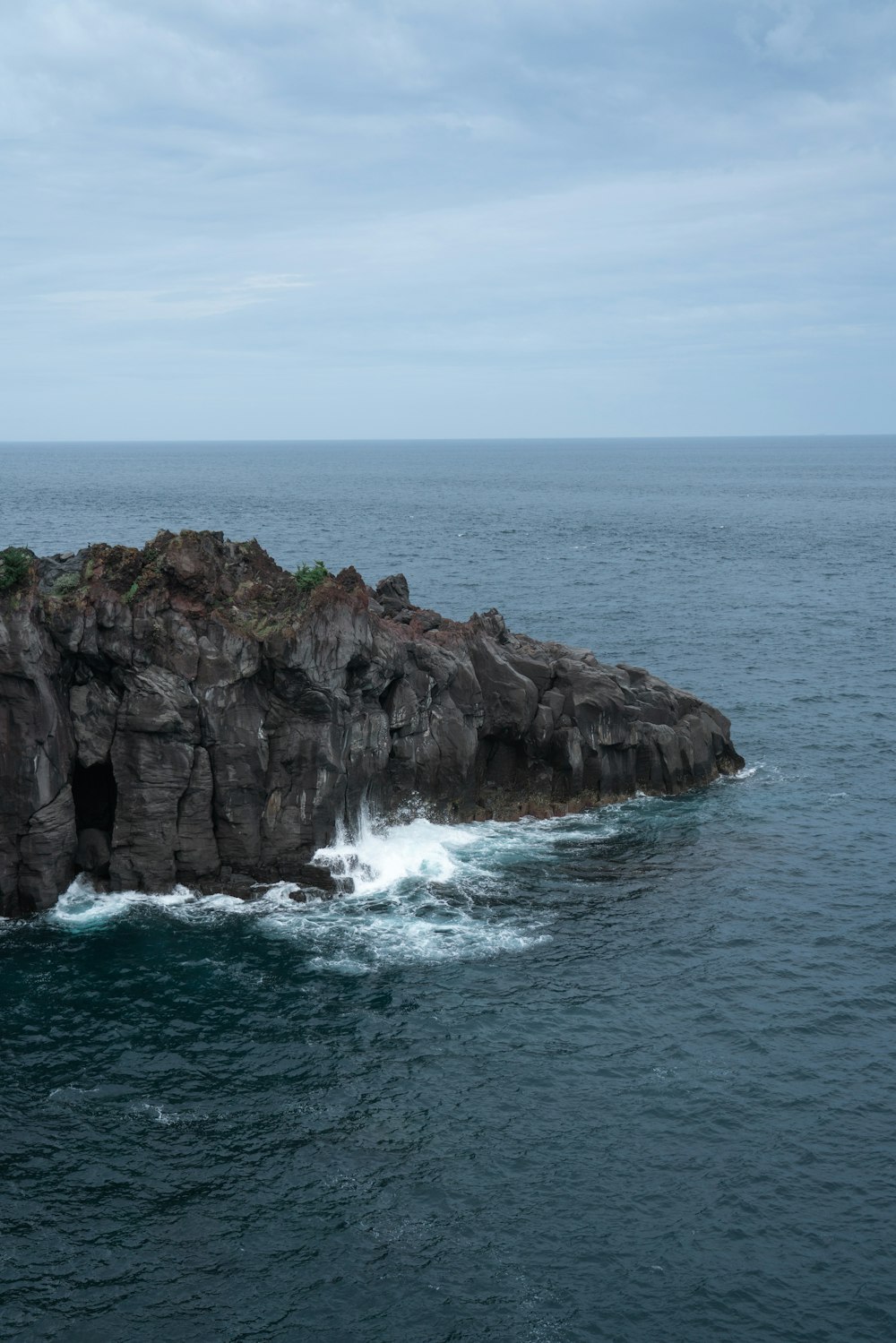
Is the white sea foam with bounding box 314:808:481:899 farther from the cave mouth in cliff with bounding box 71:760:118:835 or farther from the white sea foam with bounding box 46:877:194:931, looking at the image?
the cave mouth in cliff with bounding box 71:760:118:835

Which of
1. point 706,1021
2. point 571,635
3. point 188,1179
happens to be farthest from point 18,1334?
point 571,635

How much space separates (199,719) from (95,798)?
7.52 meters

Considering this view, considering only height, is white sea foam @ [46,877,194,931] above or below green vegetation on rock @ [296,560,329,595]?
below

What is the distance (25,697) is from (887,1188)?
141ft

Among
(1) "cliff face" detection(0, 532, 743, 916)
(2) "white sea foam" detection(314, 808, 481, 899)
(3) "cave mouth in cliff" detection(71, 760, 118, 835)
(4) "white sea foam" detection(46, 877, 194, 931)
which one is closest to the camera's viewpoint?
(4) "white sea foam" detection(46, 877, 194, 931)

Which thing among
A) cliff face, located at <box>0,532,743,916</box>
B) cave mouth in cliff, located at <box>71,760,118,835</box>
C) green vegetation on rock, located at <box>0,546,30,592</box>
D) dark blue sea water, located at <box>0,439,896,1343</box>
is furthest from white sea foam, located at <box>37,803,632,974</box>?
green vegetation on rock, located at <box>0,546,30,592</box>

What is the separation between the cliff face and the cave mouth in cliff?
10 centimetres

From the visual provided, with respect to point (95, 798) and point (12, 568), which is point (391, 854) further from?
point (12, 568)

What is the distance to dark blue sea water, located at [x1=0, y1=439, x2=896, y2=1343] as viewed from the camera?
115 ft

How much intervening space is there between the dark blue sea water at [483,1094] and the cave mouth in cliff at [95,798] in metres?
5.38

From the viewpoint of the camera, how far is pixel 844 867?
6475 cm

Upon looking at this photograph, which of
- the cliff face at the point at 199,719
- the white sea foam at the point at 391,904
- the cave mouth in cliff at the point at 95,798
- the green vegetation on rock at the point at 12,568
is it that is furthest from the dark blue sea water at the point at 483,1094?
the green vegetation on rock at the point at 12,568

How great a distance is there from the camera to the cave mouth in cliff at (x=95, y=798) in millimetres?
62344

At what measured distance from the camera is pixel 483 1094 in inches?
1750
